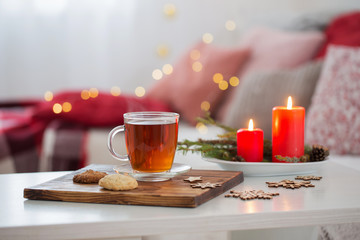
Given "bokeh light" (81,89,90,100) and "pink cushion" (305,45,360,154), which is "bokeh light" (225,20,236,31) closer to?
"bokeh light" (81,89,90,100)

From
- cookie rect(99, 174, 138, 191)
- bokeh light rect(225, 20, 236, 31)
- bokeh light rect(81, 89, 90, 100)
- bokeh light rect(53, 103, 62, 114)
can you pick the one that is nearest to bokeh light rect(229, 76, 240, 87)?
bokeh light rect(81, 89, 90, 100)

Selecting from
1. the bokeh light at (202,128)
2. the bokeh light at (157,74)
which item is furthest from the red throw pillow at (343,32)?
the bokeh light at (157,74)

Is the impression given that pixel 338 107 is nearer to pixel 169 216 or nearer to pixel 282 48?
pixel 282 48

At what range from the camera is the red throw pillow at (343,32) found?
6.32ft

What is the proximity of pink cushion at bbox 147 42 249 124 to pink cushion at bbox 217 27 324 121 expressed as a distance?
6 cm

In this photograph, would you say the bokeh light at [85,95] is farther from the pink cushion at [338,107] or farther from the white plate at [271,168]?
the white plate at [271,168]

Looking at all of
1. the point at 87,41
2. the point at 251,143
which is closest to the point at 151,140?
the point at 251,143

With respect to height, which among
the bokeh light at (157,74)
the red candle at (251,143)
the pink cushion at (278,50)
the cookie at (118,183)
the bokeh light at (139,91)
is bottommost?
the cookie at (118,183)

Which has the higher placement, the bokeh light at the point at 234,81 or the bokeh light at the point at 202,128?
the bokeh light at the point at 234,81

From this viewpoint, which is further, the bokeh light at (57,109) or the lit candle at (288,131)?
the bokeh light at (57,109)

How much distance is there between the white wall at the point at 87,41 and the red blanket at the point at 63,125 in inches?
50.8

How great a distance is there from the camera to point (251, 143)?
38.6 inches

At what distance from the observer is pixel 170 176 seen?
845 millimetres

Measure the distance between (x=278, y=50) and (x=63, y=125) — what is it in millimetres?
1077
